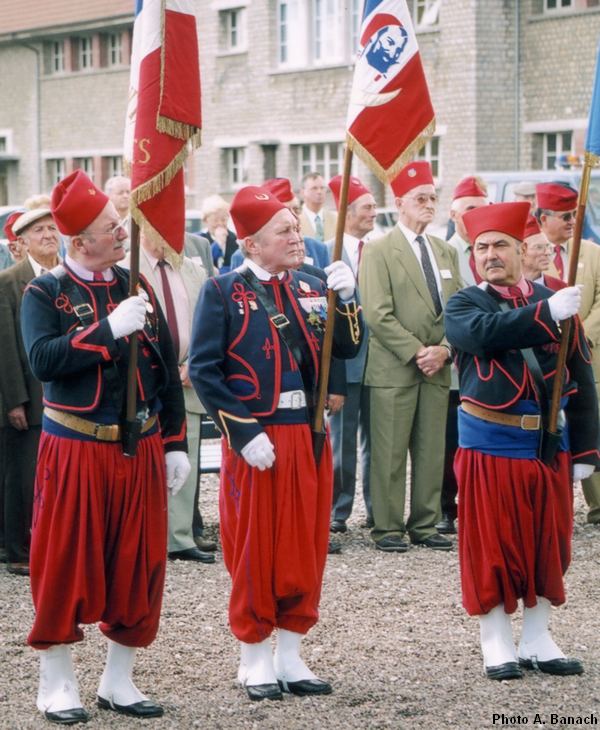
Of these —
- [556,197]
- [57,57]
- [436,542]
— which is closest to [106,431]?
[436,542]

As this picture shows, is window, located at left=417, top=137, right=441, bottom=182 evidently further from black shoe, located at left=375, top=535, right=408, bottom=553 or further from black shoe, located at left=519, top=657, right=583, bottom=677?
black shoe, located at left=519, top=657, right=583, bottom=677

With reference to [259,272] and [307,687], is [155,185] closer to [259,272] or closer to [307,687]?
[259,272]

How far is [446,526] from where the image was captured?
9.61m

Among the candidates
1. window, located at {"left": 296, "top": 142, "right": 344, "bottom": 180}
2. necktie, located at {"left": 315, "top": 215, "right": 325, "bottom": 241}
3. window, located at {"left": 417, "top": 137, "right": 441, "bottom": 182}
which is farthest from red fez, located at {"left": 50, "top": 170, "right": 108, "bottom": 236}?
window, located at {"left": 296, "top": 142, "right": 344, "bottom": 180}

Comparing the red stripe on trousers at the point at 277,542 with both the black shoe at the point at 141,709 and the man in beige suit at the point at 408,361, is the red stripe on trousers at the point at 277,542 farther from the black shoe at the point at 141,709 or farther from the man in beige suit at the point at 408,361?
the man in beige suit at the point at 408,361

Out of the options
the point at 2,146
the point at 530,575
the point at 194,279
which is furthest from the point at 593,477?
the point at 2,146

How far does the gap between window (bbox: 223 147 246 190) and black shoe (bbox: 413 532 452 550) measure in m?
26.8

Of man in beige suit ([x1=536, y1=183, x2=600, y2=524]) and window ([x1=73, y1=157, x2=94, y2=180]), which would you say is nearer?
man in beige suit ([x1=536, y1=183, x2=600, y2=524])

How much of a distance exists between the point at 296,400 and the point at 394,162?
3.61 ft

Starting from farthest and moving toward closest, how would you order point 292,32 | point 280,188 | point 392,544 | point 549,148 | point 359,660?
point 292,32, point 549,148, point 280,188, point 392,544, point 359,660

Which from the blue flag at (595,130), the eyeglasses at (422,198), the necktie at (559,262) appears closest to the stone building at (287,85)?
the necktie at (559,262)

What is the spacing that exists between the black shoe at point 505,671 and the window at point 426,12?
81.0 feet

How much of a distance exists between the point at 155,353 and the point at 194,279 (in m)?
2.93

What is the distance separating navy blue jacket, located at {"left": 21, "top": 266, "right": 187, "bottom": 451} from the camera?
5555mm
